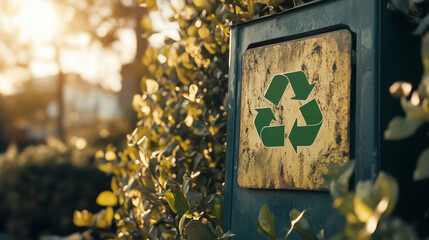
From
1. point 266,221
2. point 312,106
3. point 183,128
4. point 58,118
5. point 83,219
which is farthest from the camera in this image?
point 58,118

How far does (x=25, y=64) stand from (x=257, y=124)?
61.3 ft

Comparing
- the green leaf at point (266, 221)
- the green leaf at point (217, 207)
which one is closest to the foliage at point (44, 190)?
the green leaf at point (217, 207)

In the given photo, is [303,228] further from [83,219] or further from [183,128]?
[83,219]

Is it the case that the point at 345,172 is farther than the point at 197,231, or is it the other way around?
the point at 197,231

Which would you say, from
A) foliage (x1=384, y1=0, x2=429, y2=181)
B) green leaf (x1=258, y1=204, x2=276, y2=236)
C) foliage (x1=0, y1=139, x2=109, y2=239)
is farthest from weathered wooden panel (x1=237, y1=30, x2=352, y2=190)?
foliage (x1=0, y1=139, x2=109, y2=239)

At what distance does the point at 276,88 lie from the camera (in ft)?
6.23

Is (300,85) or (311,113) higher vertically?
(300,85)

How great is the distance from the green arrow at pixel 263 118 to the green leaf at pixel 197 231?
1.35 feet

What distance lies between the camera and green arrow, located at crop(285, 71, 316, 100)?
179cm

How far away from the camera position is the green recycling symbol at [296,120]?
1759mm

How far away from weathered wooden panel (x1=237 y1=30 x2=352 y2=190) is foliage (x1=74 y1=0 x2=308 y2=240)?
0.26m

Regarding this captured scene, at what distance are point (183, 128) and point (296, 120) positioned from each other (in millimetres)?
921

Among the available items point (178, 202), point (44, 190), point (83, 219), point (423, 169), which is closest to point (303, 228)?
point (423, 169)

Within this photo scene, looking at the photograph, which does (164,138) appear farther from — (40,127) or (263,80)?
(40,127)
